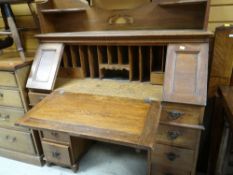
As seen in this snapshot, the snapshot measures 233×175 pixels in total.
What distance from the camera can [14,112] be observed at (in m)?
1.57

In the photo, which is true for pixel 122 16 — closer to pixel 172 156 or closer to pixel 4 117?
pixel 172 156

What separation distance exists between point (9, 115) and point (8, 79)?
364 mm

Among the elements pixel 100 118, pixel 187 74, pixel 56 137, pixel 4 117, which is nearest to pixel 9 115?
pixel 4 117

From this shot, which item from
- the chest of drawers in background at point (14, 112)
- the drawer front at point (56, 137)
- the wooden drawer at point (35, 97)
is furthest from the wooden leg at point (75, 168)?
the wooden drawer at point (35, 97)

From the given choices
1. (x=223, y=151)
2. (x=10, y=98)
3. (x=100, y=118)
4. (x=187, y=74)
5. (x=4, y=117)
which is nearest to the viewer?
(x=100, y=118)

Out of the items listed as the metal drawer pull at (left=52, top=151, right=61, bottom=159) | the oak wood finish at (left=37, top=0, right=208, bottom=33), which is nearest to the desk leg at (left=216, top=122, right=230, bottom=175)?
the oak wood finish at (left=37, top=0, right=208, bottom=33)

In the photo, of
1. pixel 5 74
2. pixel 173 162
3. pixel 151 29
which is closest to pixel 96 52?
pixel 151 29

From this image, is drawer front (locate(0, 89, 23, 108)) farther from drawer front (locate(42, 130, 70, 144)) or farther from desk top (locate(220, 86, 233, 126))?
desk top (locate(220, 86, 233, 126))

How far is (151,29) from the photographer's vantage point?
4.68 ft

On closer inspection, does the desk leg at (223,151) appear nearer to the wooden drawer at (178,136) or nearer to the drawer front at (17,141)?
the wooden drawer at (178,136)

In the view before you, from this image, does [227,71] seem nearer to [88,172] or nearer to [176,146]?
[176,146]

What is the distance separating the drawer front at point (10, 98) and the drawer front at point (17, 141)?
0.28 meters

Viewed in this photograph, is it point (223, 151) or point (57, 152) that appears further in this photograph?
point (57, 152)

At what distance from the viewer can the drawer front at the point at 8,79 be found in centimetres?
141
